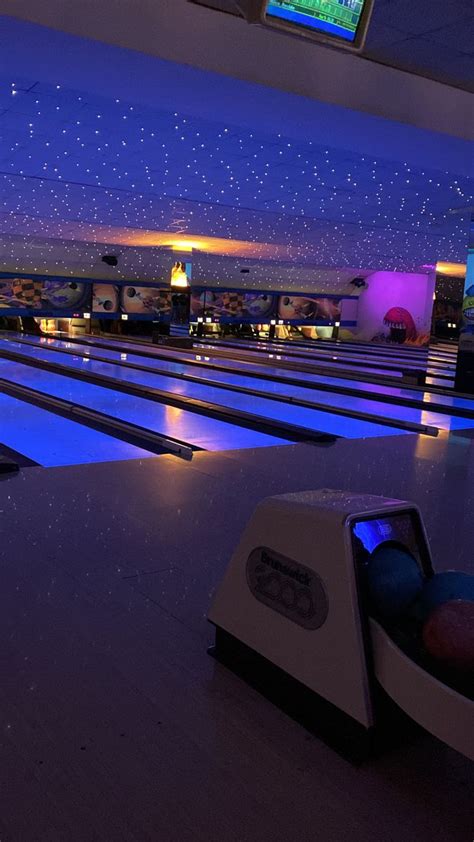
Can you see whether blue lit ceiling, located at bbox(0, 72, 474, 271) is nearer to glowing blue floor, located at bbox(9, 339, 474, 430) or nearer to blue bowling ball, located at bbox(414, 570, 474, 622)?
glowing blue floor, located at bbox(9, 339, 474, 430)

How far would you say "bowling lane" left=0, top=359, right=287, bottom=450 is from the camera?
5.75 metres

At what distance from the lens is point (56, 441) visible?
5375 mm

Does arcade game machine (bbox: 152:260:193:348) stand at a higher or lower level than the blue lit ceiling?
lower

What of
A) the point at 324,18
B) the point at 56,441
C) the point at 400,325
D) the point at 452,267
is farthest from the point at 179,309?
the point at 324,18

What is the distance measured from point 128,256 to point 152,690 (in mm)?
16629

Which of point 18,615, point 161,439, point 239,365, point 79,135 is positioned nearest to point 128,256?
point 239,365

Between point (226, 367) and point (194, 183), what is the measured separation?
3.88 m

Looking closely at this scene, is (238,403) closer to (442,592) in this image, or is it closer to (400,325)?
(442,592)

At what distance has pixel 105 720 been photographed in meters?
1.77

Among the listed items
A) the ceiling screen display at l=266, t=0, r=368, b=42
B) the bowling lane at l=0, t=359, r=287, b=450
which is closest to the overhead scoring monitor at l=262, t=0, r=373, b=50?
the ceiling screen display at l=266, t=0, r=368, b=42

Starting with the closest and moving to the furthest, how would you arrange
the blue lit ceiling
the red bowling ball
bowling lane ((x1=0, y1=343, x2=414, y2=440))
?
the red bowling ball < the blue lit ceiling < bowling lane ((x1=0, y1=343, x2=414, y2=440))

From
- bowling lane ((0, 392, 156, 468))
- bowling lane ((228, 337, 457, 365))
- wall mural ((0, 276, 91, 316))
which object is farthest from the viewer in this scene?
wall mural ((0, 276, 91, 316))

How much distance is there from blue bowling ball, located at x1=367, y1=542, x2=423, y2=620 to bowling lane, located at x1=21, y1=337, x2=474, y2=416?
6.09 metres

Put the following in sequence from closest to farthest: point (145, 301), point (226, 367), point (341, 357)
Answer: point (226, 367) < point (341, 357) < point (145, 301)
